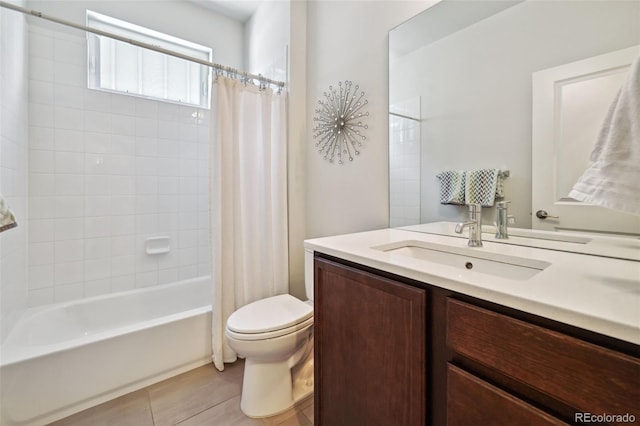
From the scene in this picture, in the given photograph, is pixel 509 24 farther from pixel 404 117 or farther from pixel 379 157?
pixel 379 157

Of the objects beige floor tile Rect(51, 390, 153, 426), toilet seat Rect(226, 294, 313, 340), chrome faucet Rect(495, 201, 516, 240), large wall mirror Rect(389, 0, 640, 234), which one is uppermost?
large wall mirror Rect(389, 0, 640, 234)

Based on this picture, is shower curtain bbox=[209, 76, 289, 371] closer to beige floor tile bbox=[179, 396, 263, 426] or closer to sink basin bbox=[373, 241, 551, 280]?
beige floor tile bbox=[179, 396, 263, 426]

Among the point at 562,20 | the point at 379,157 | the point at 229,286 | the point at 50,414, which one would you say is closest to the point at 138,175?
the point at 229,286

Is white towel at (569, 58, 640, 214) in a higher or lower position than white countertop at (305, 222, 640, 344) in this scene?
higher

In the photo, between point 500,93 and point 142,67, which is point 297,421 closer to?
point 500,93

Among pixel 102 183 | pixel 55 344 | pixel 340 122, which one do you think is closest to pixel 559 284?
pixel 340 122

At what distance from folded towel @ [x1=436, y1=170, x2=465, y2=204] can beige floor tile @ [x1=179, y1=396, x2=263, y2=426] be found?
1.43 meters

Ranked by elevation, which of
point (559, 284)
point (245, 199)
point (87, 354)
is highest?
point (245, 199)

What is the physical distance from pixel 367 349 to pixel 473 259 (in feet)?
1.63

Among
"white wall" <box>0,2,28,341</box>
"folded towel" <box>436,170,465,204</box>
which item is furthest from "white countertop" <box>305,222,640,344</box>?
"white wall" <box>0,2,28,341</box>

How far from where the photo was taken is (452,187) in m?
1.27

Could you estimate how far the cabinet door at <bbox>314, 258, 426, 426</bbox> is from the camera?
2.43 feet

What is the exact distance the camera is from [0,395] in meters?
1.18

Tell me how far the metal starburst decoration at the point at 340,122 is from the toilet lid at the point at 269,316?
96 centimetres
